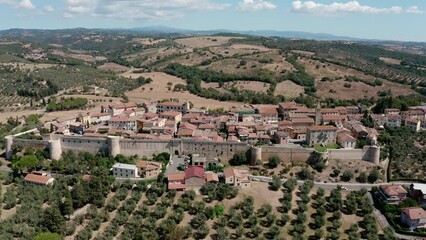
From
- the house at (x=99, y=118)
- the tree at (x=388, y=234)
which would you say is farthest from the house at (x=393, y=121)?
the house at (x=99, y=118)

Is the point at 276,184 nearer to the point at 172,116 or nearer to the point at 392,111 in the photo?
the point at 172,116

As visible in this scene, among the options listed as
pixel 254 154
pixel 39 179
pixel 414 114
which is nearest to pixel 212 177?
pixel 254 154

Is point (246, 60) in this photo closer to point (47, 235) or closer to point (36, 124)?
point (36, 124)

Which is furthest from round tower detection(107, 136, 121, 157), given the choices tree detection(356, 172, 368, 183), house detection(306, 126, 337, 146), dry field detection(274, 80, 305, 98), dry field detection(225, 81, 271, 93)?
dry field detection(225, 81, 271, 93)

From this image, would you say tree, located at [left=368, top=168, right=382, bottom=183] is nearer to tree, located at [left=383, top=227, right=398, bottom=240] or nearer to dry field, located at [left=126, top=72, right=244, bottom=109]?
tree, located at [left=383, top=227, right=398, bottom=240]

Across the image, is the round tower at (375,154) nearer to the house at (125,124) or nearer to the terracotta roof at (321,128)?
the terracotta roof at (321,128)

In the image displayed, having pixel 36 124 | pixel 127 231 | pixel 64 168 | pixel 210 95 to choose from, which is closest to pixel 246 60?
pixel 210 95
